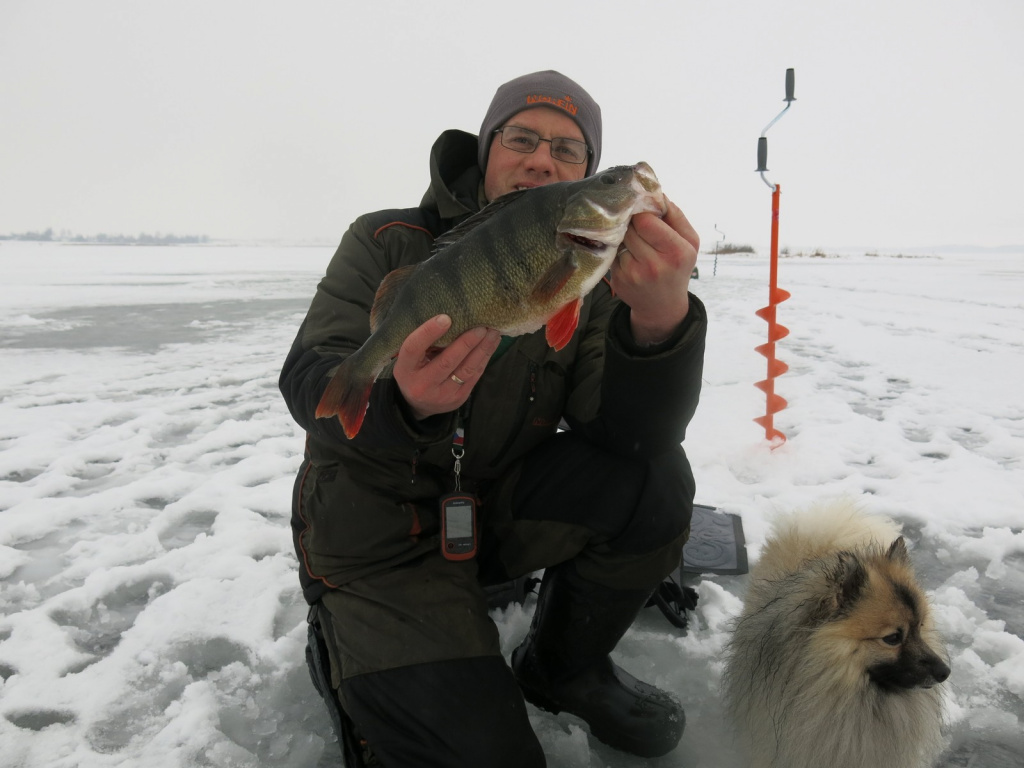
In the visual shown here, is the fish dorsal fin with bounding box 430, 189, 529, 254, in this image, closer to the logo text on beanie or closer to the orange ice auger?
the logo text on beanie

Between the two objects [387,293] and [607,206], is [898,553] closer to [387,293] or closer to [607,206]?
[607,206]

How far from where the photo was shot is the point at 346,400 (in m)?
1.63

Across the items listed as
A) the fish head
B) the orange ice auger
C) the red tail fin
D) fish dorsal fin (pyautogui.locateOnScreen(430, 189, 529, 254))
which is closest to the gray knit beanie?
fish dorsal fin (pyautogui.locateOnScreen(430, 189, 529, 254))

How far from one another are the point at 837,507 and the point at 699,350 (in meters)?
1.05

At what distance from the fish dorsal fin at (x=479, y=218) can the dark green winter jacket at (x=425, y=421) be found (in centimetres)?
38

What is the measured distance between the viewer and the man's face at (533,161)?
7.62ft

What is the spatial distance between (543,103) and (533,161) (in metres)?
0.23

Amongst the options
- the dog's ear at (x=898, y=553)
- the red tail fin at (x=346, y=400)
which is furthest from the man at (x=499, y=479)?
the dog's ear at (x=898, y=553)

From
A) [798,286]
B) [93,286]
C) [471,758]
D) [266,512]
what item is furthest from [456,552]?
[93,286]

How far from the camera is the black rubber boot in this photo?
2.00 metres

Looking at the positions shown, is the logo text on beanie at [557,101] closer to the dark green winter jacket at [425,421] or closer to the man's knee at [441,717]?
the dark green winter jacket at [425,421]

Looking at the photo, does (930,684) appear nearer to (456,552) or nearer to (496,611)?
(456,552)

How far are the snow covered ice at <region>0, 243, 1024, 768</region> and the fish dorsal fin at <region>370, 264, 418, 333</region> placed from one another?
1355 mm

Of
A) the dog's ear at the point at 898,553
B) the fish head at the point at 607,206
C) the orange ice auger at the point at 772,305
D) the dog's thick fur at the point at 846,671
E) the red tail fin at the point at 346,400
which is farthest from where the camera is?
the orange ice auger at the point at 772,305
